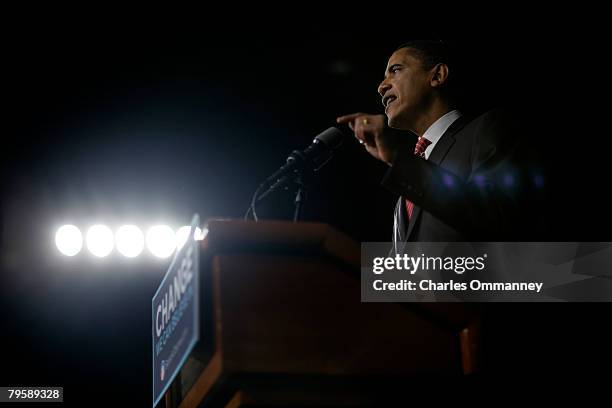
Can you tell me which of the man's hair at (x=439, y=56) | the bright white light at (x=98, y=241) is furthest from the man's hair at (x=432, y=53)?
the bright white light at (x=98, y=241)

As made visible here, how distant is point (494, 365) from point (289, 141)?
376cm

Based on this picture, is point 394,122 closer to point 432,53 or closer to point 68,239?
point 432,53

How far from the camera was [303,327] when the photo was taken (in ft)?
5.67

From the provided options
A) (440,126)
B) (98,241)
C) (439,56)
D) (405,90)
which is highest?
(98,241)

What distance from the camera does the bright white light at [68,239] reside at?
5.19 m

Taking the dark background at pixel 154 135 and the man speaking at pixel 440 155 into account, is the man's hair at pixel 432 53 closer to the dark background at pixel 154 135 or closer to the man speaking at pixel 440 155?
the man speaking at pixel 440 155

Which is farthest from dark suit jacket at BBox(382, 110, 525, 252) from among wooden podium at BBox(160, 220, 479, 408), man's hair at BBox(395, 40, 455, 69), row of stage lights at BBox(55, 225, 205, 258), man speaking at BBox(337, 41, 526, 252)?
row of stage lights at BBox(55, 225, 205, 258)

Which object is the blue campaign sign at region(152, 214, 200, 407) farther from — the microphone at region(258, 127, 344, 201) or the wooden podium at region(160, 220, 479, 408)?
the microphone at region(258, 127, 344, 201)

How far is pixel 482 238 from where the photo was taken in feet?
6.38

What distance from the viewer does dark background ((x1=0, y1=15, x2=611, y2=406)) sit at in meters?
4.66

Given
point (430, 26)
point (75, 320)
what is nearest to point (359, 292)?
point (430, 26)

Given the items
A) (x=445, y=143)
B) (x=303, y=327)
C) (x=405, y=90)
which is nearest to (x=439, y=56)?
(x=405, y=90)

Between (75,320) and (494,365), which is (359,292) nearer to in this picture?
(494,365)

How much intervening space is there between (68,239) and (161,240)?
0.57 meters
